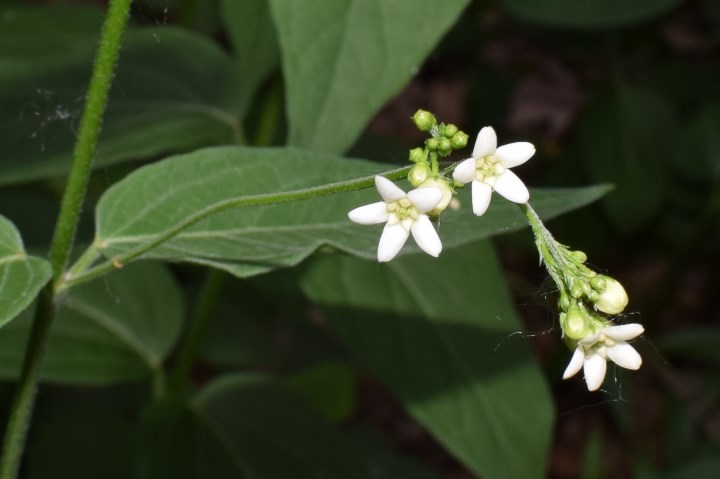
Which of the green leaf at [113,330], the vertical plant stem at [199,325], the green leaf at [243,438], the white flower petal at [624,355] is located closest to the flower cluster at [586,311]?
the white flower petal at [624,355]

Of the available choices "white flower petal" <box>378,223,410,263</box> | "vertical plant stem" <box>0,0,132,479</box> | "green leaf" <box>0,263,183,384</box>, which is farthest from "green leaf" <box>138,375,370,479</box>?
"white flower petal" <box>378,223,410,263</box>

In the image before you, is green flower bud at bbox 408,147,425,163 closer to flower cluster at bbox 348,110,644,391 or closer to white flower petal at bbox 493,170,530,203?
flower cluster at bbox 348,110,644,391

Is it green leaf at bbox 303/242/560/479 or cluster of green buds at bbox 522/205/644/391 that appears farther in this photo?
green leaf at bbox 303/242/560/479

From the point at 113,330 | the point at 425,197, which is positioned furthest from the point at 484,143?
the point at 113,330

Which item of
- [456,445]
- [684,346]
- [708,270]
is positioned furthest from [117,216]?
[708,270]

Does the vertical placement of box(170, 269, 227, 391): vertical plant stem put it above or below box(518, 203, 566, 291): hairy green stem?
below

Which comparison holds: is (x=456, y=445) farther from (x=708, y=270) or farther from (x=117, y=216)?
(x=708, y=270)
